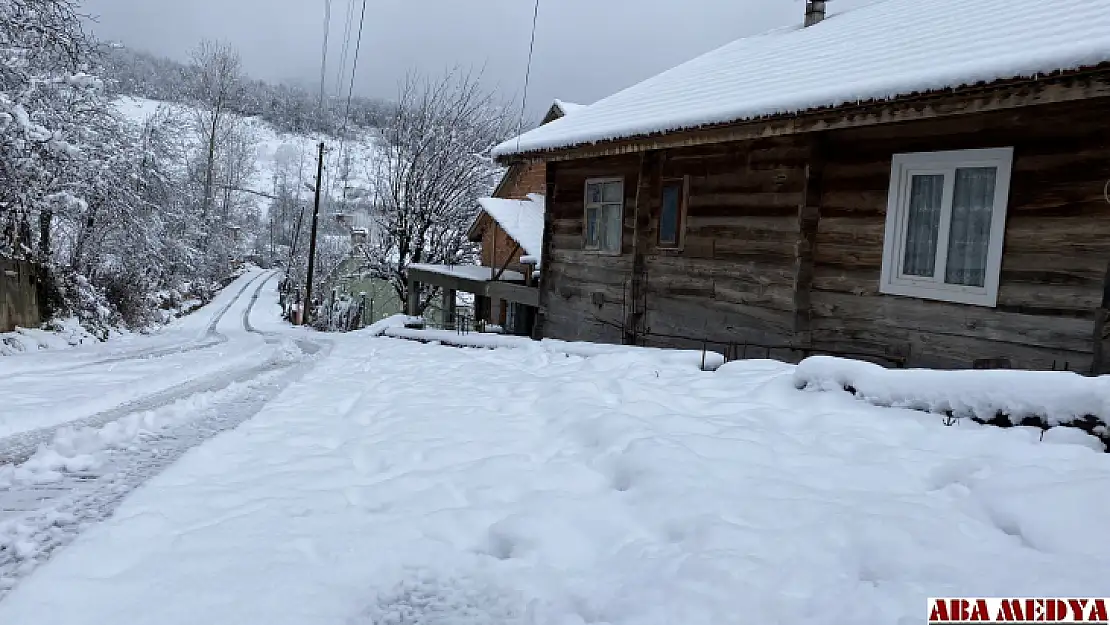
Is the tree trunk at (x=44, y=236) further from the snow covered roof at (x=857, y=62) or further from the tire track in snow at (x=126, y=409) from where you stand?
the snow covered roof at (x=857, y=62)

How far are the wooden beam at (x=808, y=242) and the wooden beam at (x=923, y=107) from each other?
432mm

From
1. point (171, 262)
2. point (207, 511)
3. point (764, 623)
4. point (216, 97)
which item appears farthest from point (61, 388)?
point (216, 97)

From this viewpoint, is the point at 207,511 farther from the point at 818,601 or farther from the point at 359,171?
the point at 359,171

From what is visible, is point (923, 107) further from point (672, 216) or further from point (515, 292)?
point (515, 292)

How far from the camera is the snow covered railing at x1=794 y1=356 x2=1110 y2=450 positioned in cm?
346

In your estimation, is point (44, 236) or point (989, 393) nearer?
point (989, 393)

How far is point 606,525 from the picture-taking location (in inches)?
117

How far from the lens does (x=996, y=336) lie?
247 inches

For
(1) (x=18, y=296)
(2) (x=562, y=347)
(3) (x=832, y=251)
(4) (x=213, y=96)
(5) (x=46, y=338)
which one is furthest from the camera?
(4) (x=213, y=96)

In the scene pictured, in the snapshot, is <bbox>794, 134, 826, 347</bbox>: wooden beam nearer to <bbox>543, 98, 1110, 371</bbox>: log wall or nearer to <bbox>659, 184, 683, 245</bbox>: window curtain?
<bbox>543, 98, 1110, 371</bbox>: log wall

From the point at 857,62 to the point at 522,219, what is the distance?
44.0ft

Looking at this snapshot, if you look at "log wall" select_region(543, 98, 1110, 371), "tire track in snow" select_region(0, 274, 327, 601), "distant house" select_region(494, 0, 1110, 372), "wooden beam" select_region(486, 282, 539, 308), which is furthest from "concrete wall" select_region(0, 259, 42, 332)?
"tire track in snow" select_region(0, 274, 327, 601)

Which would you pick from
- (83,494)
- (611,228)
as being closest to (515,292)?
(611,228)

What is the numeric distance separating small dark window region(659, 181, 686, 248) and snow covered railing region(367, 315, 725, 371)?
1932mm
